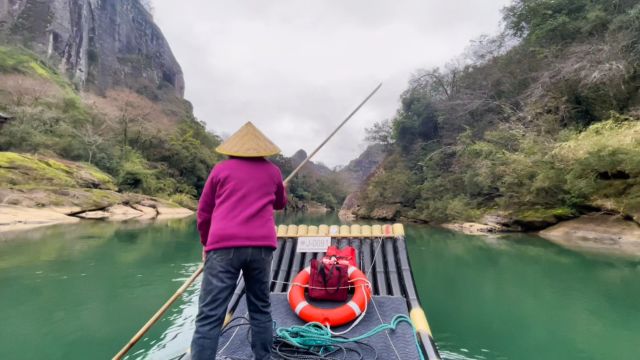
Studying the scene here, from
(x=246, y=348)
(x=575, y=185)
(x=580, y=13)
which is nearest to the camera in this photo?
(x=246, y=348)

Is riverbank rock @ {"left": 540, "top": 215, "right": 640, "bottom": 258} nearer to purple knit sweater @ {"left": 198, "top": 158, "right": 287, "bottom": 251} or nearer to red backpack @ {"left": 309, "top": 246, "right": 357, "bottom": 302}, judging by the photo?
red backpack @ {"left": 309, "top": 246, "right": 357, "bottom": 302}

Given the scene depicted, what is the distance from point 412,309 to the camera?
267 centimetres

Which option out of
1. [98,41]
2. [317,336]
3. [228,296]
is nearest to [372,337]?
[317,336]

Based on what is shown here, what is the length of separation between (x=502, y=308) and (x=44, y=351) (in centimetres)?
423

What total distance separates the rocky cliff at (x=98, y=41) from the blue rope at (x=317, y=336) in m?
38.9

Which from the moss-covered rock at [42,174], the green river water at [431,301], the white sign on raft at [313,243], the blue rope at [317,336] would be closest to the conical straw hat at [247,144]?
the blue rope at [317,336]

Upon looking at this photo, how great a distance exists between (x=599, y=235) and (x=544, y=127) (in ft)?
14.9

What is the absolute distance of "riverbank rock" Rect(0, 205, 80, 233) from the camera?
32.9 ft

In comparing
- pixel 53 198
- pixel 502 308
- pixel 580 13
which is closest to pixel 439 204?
pixel 580 13

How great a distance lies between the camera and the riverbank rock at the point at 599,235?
8.47 meters

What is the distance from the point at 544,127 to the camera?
13039 mm

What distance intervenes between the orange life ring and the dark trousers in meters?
0.60

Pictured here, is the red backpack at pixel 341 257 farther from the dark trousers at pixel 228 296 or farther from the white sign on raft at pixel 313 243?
the dark trousers at pixel 228 296

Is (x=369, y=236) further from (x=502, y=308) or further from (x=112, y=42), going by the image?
(x=112, y=42)
